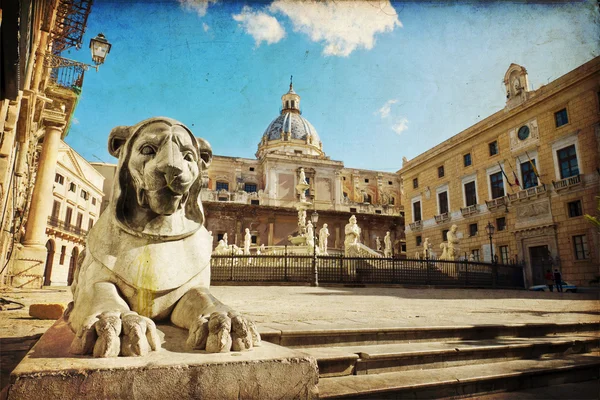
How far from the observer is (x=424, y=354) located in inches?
107

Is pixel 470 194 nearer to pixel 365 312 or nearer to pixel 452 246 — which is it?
pixel 452 246

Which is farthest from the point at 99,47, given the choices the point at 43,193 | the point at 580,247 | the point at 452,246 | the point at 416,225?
the point at 416,225

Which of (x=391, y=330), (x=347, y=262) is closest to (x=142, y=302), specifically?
(x=391, y=330)

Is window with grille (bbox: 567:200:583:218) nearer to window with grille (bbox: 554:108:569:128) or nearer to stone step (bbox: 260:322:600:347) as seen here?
window with grille (bbox: 554:108:569:128)

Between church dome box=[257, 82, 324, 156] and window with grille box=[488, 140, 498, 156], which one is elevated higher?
church dome box=[257, 82, 324, 156]

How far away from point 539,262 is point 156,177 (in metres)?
23.1

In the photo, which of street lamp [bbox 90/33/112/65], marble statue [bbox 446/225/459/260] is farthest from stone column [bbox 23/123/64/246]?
marble statue [bbox 446/225/459/260]

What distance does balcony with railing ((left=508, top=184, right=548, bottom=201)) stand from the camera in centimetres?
1963

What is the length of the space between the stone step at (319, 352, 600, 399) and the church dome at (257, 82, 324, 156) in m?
40.9

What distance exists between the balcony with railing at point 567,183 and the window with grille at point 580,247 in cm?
251

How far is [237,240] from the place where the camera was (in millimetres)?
32625

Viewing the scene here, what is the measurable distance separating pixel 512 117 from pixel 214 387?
24960 millimetres

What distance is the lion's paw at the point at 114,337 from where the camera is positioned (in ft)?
4.67

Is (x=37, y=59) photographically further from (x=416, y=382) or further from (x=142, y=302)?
(x=416, y=382)
